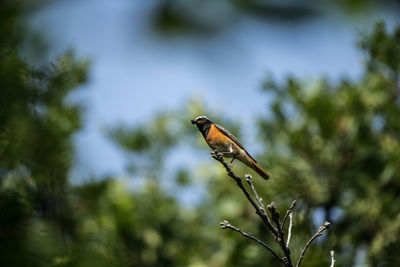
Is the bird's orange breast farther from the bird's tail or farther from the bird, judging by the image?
the bird's tail

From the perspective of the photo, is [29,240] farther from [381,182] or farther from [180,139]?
[180,139]

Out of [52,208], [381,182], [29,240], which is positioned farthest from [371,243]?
[29,240]

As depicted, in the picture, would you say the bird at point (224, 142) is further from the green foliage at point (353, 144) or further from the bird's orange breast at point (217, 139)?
the green foliage at point (353, 144)

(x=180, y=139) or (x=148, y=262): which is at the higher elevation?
(x=180, y=139)

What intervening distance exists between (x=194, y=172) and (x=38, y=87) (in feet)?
20.2

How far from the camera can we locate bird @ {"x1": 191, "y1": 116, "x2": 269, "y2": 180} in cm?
383

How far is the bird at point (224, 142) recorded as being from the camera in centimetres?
383

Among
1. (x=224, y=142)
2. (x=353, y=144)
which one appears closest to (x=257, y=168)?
(x=224, y=142)

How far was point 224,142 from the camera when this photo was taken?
4039mm

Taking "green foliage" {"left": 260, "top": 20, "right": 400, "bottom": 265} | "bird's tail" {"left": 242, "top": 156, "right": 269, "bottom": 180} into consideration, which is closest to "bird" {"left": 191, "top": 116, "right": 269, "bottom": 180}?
"bird's tail" {"left": 242, "top": 156, "right": 269, "bottom": 180}

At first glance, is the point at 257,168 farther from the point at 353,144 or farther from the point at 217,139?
the point at 353,144

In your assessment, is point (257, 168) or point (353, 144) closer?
point (257, 168)

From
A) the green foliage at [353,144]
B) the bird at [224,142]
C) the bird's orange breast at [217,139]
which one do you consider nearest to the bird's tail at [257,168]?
the bird at [224,142]

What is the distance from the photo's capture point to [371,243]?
503cm
